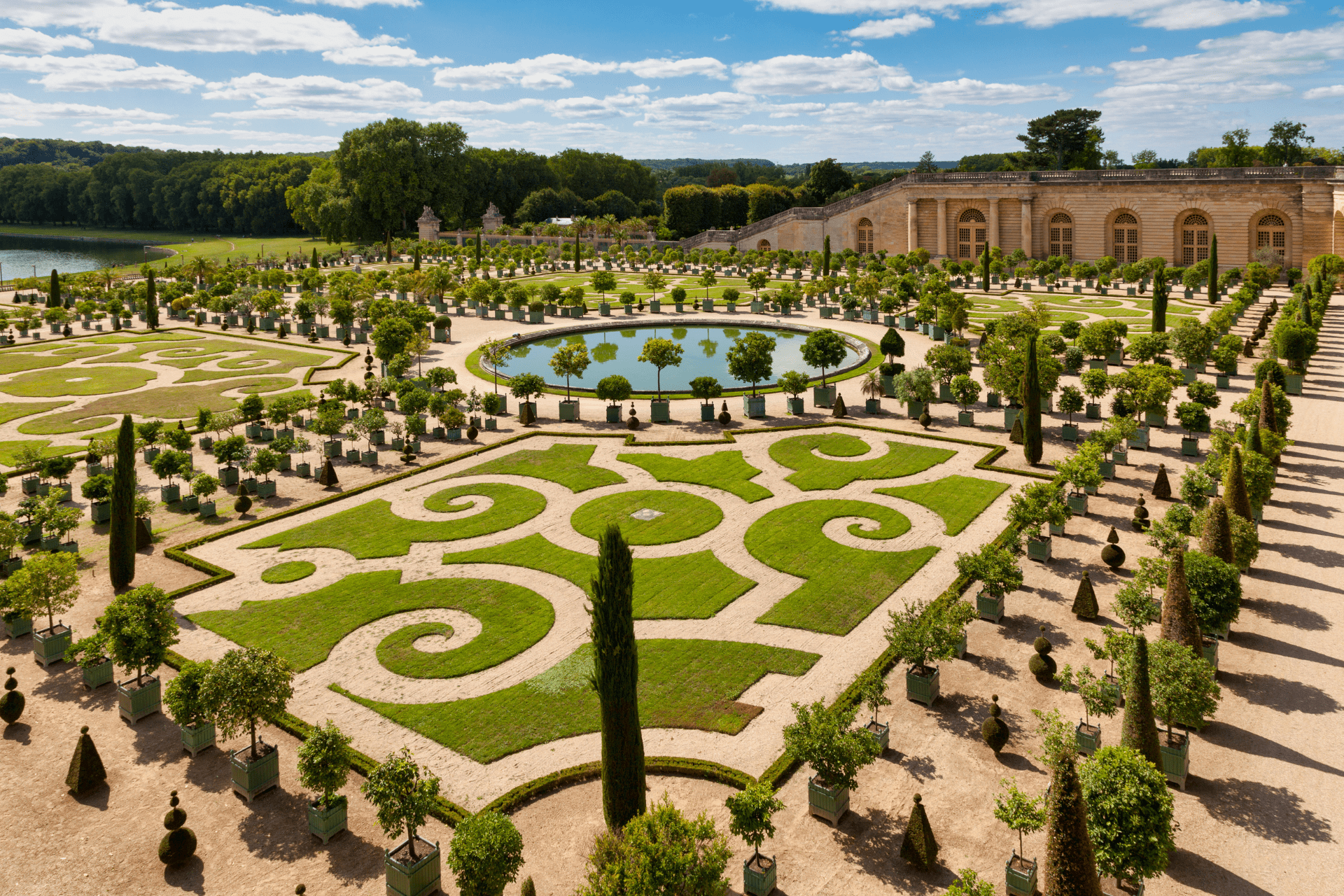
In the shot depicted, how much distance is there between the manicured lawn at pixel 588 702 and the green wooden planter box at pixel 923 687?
276 centimetres

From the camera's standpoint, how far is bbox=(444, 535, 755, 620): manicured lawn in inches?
1108

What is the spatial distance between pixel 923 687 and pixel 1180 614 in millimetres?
6341

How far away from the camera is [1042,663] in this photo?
76.8 feet

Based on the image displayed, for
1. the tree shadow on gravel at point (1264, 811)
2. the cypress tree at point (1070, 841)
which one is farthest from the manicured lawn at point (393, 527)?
the tree shadow on gravel at point (1264, 811)

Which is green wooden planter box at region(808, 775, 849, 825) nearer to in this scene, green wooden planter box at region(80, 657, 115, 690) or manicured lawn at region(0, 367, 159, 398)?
green wooden planter box at region(80, 657, 115, 690)

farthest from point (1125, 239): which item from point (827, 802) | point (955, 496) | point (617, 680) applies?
point (617, 680)

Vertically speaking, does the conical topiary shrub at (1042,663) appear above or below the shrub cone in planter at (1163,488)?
below

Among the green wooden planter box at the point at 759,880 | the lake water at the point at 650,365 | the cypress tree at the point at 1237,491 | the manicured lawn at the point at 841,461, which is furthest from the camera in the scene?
the lake water at the point at 650,365

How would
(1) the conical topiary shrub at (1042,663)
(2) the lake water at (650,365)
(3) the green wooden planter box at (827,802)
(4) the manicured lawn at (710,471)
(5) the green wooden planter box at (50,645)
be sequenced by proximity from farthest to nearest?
(2) the lake water at (650,365) < (4) the manicured lawn at (710,471) < (5) the green wooden planter box at (50,645) < (1) the conical topiary shrub at (1042,663) < (3) the green wooden planter box at (827,802)

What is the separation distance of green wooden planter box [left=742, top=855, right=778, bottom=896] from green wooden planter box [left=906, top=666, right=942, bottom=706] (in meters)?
7.40

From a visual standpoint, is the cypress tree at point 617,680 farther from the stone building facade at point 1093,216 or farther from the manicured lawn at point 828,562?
the stone building facade at point 1093,216

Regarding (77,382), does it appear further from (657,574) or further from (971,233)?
(971,233)

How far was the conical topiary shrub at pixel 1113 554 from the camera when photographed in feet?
97.7

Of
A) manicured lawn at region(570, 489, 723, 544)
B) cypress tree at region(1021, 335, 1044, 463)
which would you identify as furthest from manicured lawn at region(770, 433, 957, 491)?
manicured lawn at region(570, 489, 723, 544)
